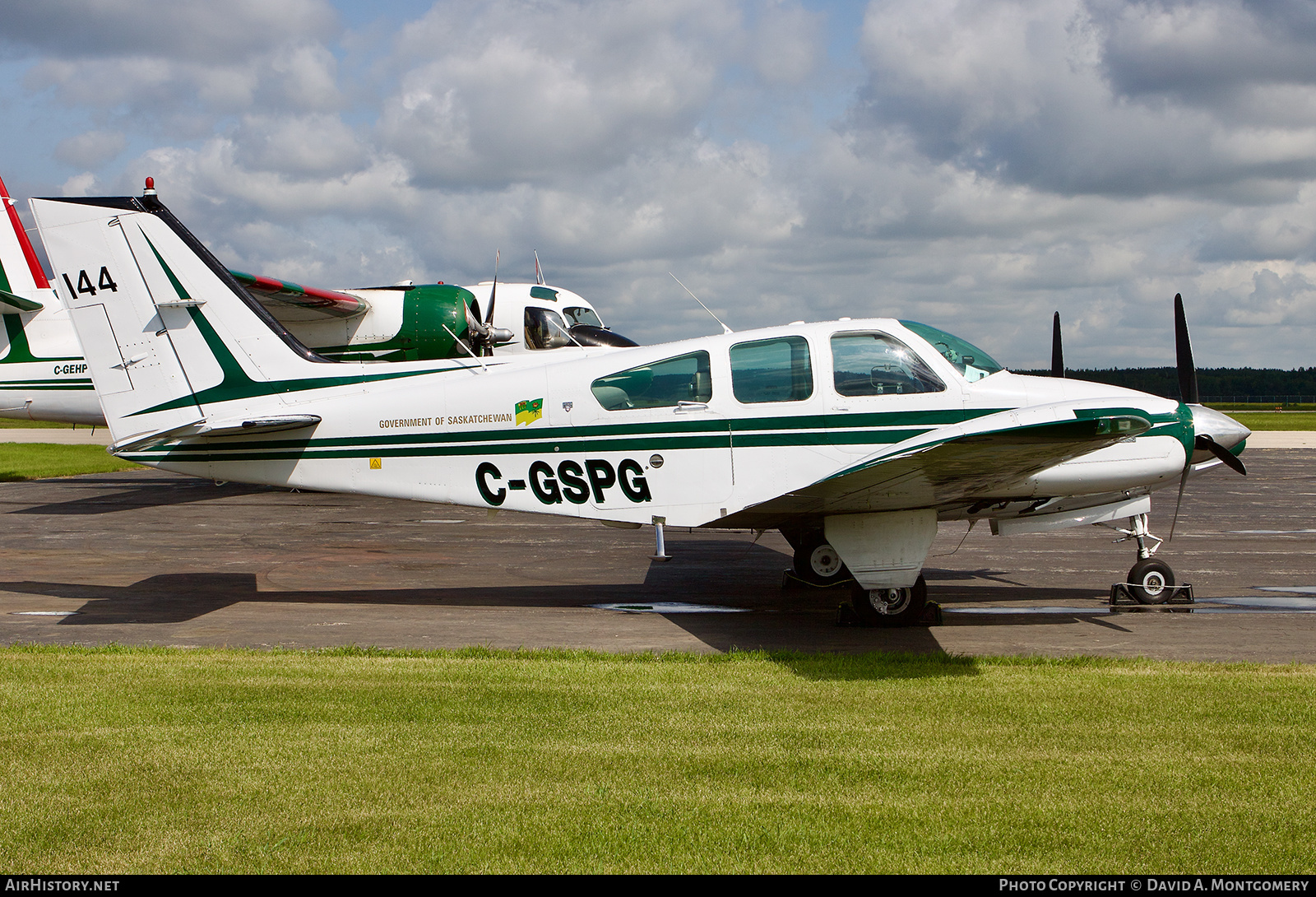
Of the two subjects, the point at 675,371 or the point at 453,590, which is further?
the point at 453,590

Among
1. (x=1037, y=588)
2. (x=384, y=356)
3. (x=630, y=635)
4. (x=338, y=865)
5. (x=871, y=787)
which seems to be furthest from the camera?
(x=384, y=356)

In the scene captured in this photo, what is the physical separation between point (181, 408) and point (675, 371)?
5.27m

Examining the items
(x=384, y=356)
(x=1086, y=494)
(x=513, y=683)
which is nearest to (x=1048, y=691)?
(x=1086, y=494)

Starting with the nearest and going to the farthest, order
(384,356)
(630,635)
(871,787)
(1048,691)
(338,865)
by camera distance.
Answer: (338,865)
(871,787)
(1048,691)
(630,635)
(384,356)

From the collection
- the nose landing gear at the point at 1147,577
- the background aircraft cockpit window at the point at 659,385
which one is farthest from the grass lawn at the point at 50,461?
the nose landing gear at the point at 1147,577

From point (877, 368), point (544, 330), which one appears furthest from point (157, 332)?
point (544, 330)

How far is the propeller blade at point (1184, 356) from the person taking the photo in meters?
10.3

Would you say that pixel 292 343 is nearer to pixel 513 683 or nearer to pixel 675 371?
pixel 675 371

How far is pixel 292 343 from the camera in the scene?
1044cm

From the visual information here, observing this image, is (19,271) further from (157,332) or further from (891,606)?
(891,606)

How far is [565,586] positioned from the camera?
467 inches

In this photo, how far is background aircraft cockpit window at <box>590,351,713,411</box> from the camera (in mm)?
9266

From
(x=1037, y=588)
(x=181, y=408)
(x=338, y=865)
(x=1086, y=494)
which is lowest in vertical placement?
(x=1037, y=588)

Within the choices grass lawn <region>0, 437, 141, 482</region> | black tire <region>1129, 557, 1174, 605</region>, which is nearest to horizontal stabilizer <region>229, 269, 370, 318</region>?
grass lawn <region>0, 437, 141, 482</region>
